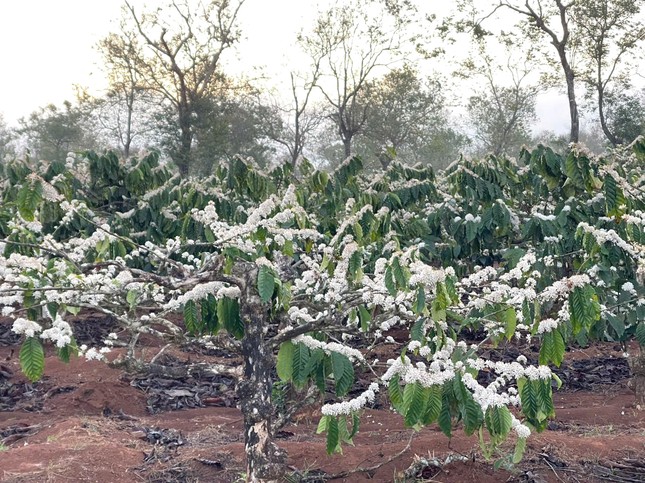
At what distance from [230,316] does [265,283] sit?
1.54ft

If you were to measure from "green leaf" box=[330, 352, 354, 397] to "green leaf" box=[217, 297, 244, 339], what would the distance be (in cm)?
49

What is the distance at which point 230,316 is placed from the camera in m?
3.32

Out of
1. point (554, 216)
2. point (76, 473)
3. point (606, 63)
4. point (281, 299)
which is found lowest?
point (76, 473)

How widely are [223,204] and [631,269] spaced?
4058mm

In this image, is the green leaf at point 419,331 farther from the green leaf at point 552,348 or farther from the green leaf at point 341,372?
the green leaf at point 552,348

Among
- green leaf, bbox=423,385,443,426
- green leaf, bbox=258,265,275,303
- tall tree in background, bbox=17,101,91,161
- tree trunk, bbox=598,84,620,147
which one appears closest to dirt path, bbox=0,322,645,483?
green leaf, bbox=423,385,443,426

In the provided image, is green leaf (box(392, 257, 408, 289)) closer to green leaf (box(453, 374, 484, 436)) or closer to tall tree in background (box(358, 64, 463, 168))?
green leaf (box(453, 374, 484, 436))

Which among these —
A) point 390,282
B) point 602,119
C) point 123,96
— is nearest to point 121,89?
point 123,96

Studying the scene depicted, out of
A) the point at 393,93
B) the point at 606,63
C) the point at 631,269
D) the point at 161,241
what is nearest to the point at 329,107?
the point at 393,93

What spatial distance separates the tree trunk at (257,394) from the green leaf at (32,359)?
3.14ft

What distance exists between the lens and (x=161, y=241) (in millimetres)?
8492

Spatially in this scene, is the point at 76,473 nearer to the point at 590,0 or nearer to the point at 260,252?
the point at 260,252

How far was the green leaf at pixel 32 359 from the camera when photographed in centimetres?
268

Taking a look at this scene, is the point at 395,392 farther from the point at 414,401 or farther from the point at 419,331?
the point at 419,331
